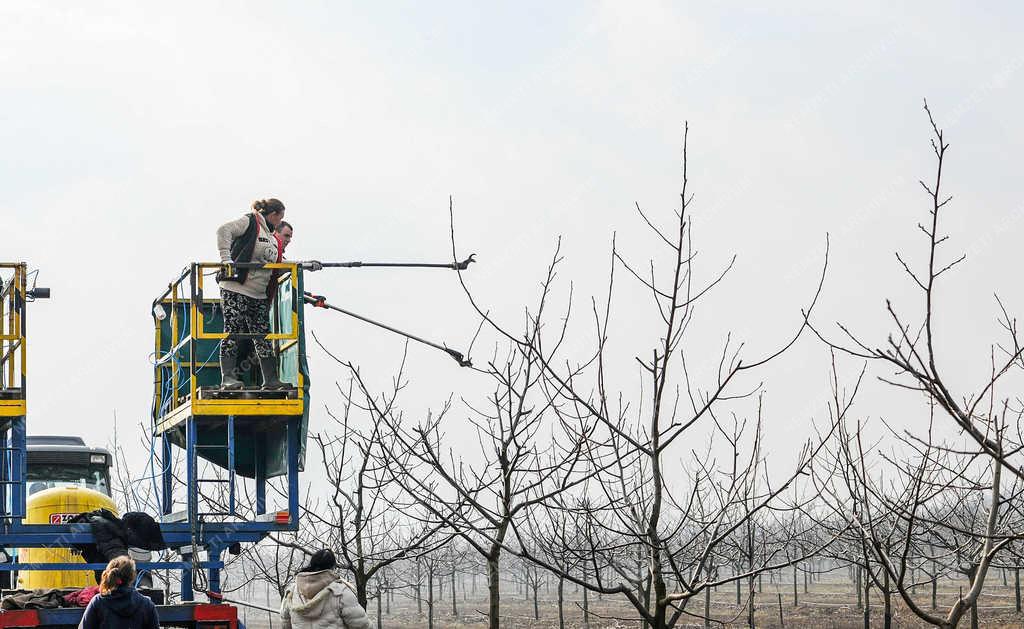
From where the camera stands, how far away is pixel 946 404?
4234mm

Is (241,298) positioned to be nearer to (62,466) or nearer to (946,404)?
(62,466)

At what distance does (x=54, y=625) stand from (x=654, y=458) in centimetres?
529

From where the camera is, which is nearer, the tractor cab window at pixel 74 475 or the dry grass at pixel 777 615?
the tractor cab window at pixel 74 475

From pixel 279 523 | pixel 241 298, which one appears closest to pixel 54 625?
pixel 279 523

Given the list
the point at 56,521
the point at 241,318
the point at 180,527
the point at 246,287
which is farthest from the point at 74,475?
the point at 246,287

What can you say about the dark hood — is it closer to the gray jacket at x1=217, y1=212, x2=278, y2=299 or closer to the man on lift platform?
the man on lift platform

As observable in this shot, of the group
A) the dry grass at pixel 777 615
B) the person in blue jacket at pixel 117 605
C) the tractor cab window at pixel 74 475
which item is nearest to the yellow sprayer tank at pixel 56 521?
the tractor cab window at pixel 74 475

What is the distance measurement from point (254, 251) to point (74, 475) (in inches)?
190

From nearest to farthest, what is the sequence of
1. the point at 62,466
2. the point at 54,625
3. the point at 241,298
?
the point at 54,625, the point at 241,298, the point at 62,466

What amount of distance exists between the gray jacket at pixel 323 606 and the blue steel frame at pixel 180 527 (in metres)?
1.57

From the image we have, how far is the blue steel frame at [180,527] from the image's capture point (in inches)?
364

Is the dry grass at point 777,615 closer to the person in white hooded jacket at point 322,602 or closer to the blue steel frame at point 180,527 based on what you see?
the blue steel frame at point 180,527

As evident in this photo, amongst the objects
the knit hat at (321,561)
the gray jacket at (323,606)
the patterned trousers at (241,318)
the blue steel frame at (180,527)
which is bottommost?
the gray jacket at (323,606)

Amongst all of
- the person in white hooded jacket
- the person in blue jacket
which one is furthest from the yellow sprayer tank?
the person in white hooded jacket
